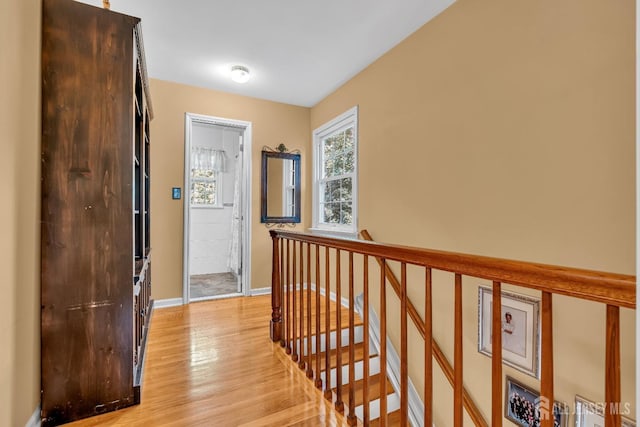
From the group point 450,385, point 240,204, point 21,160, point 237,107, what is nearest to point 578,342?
point 450,385

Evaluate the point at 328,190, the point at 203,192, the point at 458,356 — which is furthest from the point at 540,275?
the point at 203,192

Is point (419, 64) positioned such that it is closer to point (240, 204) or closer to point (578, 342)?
point (578, 342)

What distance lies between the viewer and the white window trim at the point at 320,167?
129 inches

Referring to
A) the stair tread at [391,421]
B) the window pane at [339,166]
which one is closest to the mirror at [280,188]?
the window pane at [339,166]

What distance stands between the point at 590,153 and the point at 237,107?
3434 millimetres

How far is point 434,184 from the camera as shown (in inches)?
90.9

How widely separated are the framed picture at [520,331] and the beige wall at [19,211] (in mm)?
2304

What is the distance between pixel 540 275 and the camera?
74 centimetres

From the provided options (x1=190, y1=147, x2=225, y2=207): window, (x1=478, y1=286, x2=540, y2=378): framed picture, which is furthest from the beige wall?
(x1=190, y1=147, x2=225, y2=207): window

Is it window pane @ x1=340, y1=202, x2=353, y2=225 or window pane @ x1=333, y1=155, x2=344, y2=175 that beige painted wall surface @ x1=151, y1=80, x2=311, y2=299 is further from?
window pane @ x1=340, y1=202, x2=353, y2=225

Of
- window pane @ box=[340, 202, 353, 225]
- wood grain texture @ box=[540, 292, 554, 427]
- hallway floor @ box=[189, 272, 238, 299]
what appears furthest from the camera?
hallway floor @ box=[189, 272, 238, 299]

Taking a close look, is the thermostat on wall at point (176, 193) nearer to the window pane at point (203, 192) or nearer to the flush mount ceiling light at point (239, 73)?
the flush mount ceiling light at point (239, 73)

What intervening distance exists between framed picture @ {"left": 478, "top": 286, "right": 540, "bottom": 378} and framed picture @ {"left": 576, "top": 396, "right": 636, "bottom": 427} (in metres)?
0.21

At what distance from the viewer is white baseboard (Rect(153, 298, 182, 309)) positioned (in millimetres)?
3314
